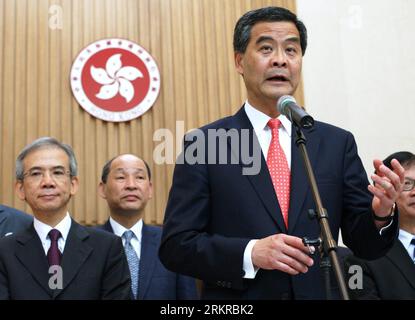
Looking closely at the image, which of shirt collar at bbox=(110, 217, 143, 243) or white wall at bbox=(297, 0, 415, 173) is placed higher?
white wall at bbox=(297, 0, 415, 173)

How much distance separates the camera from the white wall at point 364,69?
14.6 ft

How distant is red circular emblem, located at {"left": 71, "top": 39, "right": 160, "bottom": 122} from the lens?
13.7 ft

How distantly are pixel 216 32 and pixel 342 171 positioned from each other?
9.50 ft

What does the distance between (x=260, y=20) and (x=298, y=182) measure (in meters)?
0.56

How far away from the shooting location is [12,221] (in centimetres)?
308

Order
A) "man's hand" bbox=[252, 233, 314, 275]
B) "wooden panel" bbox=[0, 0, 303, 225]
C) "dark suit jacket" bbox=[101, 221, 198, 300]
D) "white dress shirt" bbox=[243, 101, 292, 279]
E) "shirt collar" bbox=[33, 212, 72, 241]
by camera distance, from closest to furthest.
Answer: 1. "man's hand" bbox=[252, 233, 314, 275]
2. "white dress shirt" bbox=[243, 101, 292, 279]
3. "shirt collar" bbox=[33, 212, 72, 241]
4. "dark suit jacket" bbox=[101, 221, 198, 300]
5. "wooden panel" bbox=[0, 0, 303, 225]

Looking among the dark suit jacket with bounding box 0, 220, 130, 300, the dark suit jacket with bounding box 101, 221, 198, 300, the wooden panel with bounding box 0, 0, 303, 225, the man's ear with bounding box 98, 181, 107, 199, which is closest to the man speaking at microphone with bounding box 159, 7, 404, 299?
the dark suit jacket with bounding box 0, 220, 130, 300

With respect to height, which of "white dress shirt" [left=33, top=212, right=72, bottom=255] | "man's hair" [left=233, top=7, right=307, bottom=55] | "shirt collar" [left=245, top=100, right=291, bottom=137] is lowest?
"white dress shirt" [left=33, top=212, right=72, bottom=255]

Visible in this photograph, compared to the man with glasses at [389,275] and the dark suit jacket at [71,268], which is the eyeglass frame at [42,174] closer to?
the dark suit jacket at [71,268]

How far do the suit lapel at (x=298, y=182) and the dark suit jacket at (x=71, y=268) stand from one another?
880 mm

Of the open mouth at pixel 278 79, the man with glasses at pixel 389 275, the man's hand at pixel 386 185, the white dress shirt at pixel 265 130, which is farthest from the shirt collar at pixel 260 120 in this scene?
the man with glasses at pixel 389 275

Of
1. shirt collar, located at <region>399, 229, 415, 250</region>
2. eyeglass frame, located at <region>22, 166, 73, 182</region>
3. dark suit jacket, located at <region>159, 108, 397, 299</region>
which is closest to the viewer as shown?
dark suit jacket, located at <region>159, 108, 397, 299</region>

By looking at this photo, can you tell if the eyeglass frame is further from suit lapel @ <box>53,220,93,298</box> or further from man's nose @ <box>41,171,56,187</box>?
suit lapel @ <box>53,220,93,298</box>

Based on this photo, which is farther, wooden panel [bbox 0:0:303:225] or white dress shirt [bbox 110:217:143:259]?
wooden panel [bbox 0:0:303:225]
